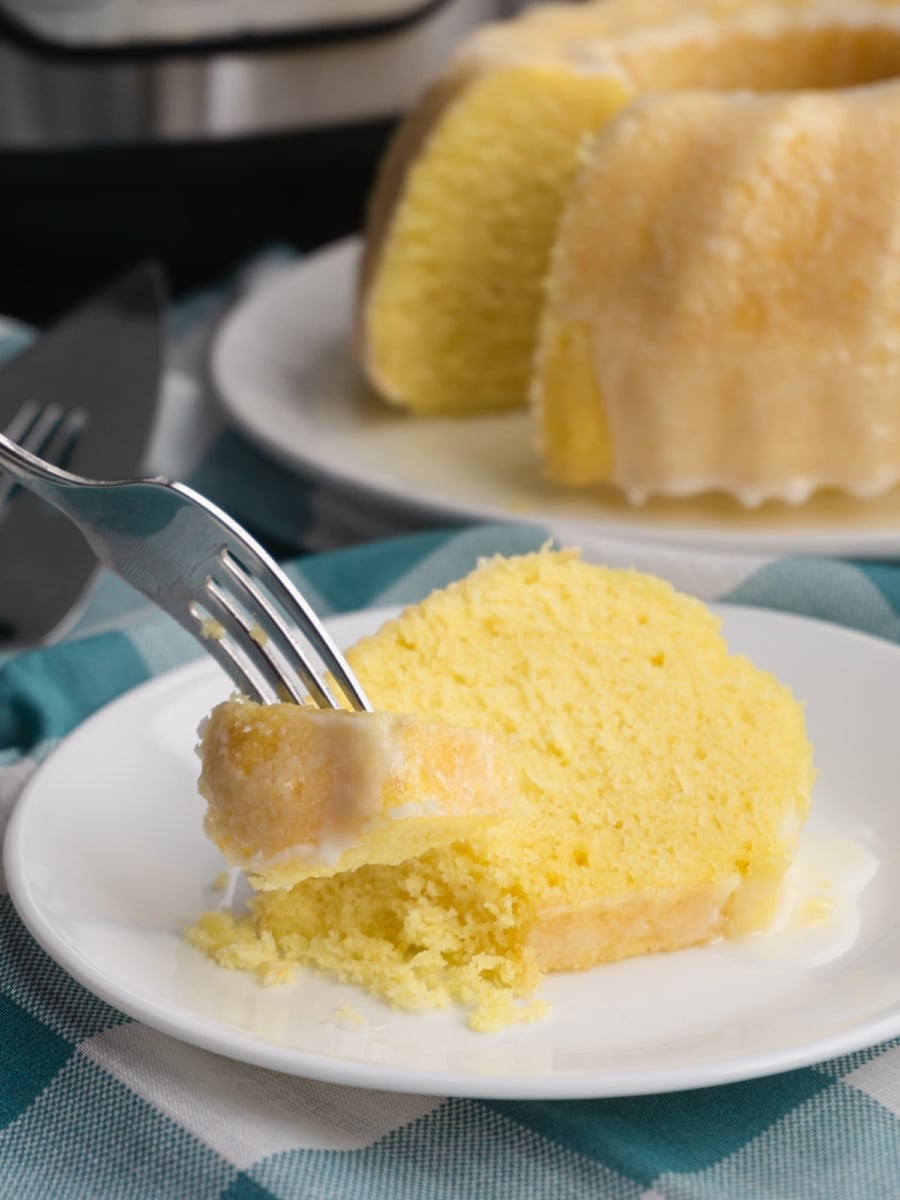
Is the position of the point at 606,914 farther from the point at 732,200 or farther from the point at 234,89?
the point at 234,89

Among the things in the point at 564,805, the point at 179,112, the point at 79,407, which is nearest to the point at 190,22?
the point at 179,112

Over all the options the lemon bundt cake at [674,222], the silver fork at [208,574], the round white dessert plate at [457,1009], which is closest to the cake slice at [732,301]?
the lemon bundt cake at [674,222]

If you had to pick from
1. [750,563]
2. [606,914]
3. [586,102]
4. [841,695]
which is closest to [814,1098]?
[606,914]

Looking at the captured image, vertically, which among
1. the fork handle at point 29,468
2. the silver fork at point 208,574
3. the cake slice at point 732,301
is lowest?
the cake slice at point 732,301

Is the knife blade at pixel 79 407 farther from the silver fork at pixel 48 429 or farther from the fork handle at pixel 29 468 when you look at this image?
the fork handle at pixel 29 468

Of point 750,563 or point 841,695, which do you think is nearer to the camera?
point 841,695

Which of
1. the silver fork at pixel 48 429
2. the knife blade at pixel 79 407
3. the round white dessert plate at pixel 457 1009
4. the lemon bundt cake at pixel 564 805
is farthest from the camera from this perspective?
the silver fork at pixel 48 429

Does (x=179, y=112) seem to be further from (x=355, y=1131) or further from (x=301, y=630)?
(x=355, y=1131)
